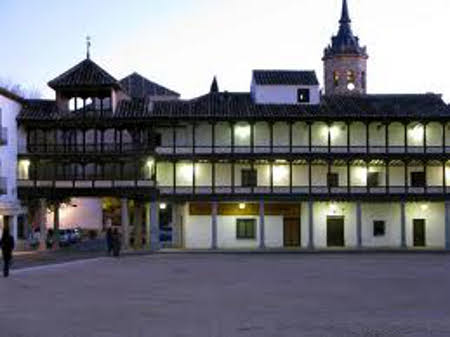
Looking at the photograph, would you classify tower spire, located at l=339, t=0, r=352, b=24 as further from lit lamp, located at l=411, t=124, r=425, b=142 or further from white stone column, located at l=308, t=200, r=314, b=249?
white stone column, located at l=308, t=200, r=314, b=249

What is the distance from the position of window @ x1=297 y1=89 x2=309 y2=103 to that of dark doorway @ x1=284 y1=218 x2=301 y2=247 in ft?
31.5

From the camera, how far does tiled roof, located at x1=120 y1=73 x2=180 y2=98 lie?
8150 cm

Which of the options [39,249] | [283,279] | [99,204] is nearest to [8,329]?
[283,279]

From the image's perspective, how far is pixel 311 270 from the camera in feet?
125

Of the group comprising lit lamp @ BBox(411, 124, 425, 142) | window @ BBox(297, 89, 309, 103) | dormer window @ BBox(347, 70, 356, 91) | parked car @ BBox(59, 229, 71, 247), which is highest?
dormer window @ BBox(347, 70, 356, 91)

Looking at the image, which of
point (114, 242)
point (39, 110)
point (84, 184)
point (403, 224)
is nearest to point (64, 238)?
point (84, 184)

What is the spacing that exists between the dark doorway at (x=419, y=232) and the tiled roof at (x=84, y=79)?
2593cm

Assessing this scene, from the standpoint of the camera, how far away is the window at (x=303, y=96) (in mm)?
66500

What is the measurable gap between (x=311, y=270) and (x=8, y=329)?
22.2 metres

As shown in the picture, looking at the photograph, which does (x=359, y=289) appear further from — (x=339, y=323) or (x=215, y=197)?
(x=215, y=197)

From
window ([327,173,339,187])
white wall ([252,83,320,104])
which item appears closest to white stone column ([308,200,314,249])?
window ([327,173,339,187])

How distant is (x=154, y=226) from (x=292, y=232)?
11371 mm

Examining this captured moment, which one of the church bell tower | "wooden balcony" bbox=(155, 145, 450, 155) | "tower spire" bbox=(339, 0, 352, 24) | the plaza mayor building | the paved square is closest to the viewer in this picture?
the paved square

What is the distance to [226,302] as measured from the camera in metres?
23.3
